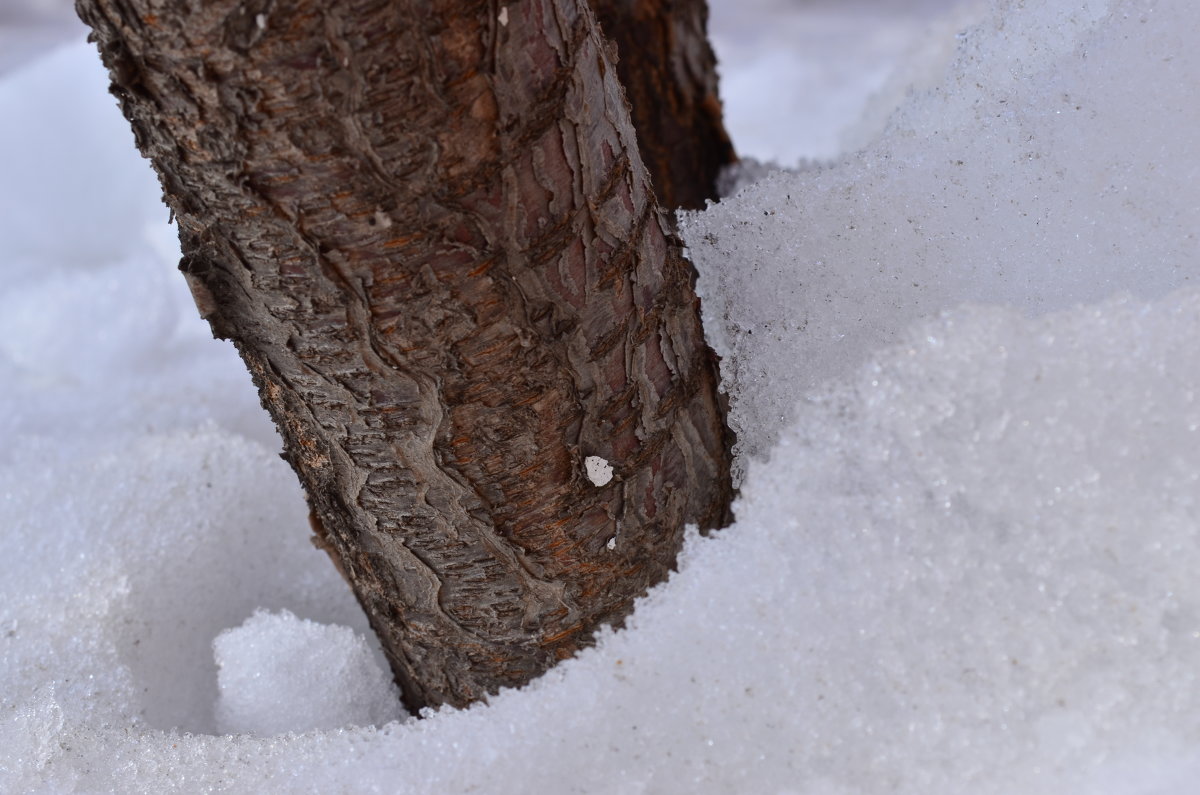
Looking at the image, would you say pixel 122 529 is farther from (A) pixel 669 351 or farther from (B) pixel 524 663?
(A) pixel 669 351

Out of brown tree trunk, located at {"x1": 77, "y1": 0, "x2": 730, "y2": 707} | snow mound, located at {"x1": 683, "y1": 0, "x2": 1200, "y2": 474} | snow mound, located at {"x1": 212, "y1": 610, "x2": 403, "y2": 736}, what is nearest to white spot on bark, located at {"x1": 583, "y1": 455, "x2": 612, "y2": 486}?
brown tree trunk, located at {"x1": 77, "y1": 0, "x2": 730, "y2": 707}

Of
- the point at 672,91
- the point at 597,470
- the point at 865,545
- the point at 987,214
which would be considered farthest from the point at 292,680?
the point at 672,91

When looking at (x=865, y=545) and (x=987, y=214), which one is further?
(x=987, y=214)

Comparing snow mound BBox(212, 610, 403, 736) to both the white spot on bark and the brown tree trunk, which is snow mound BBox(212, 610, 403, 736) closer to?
the brown tree trunk

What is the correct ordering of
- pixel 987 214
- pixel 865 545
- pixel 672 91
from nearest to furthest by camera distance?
pixel 865 545 < pixel 987 214 < pixel 672 91

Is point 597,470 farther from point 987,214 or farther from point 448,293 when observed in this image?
point 987,214
